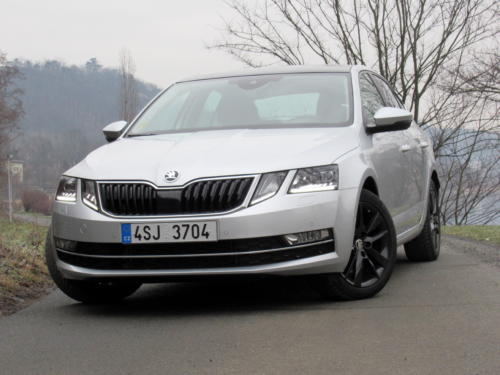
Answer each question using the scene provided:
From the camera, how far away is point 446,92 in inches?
870

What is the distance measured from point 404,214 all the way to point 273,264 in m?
2.00

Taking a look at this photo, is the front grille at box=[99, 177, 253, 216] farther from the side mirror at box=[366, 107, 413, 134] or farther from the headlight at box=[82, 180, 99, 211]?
the side mirror at box=[366, 107, 413, 134]

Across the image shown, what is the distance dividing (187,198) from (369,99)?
7.24 feet

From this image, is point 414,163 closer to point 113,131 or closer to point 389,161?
point 389,161

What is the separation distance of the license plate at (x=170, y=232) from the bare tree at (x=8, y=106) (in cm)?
4192

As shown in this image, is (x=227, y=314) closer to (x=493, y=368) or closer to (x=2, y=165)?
(x=493, y=368)

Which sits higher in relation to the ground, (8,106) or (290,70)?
(290,70)

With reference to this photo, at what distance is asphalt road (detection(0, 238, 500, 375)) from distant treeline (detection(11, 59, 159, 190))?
280ft

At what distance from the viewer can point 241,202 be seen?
4641 mm

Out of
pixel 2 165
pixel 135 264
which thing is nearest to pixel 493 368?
pixel 135 264

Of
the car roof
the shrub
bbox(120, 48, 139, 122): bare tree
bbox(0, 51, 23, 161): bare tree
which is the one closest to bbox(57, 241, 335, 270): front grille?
the car roof

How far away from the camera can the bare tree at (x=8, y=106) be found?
44.9m

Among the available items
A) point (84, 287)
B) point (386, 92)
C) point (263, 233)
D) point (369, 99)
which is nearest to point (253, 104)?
point (369, 99)

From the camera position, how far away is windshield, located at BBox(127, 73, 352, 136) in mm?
5742
